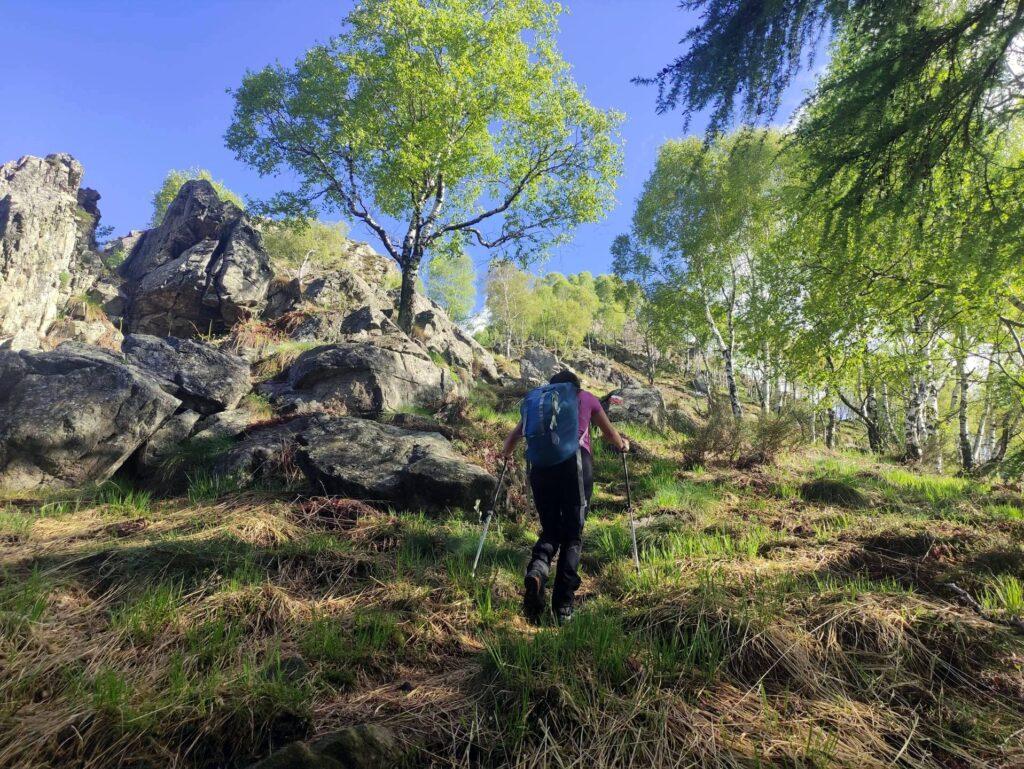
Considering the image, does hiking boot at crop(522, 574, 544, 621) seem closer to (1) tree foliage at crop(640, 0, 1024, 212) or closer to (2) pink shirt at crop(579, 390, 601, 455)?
(2) pink shirt at crop(579, 390, 601, 455)

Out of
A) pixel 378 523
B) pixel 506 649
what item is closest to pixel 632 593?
pixel 506 649

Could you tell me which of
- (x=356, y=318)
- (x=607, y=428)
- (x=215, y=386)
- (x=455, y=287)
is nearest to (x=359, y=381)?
(x=215, y=386)

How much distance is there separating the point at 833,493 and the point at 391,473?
637cm

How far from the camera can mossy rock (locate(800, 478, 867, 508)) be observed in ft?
21.4

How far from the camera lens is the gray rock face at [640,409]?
12.5m

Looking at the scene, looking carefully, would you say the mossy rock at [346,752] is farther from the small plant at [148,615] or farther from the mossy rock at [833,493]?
the mossy rock at [833,493]

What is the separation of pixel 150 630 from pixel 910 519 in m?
7.22

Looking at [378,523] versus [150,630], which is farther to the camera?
[378,523]

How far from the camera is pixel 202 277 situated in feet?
64.4

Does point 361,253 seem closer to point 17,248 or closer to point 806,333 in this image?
point 17,248

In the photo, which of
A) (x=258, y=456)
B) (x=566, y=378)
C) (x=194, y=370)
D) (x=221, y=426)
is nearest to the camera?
(x=566, y=378)

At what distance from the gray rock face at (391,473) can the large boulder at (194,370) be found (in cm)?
302

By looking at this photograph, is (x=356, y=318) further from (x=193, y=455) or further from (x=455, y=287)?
(x=455, y=287)

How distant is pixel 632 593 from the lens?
12.0ft
